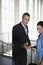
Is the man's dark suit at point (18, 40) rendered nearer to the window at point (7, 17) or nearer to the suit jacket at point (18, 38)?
the suit jacket at point (18, 38)

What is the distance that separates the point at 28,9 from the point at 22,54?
6970 mm

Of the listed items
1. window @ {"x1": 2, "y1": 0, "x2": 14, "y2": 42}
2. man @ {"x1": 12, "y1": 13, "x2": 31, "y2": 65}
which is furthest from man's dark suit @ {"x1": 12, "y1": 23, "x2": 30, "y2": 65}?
window @ {"x1": 2, "y1": 0, "x2": 14, "y2": 42}

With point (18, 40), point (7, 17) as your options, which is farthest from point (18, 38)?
point (7, 17)

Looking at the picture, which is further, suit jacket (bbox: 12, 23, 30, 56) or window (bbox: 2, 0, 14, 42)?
window (bbox: 2, 0, 14, 42)

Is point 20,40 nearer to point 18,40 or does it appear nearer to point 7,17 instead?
point 18,40

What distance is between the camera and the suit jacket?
3.03 m

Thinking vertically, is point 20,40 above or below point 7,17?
below

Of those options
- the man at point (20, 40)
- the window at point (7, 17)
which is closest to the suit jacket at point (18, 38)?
the man at point (20, 40)

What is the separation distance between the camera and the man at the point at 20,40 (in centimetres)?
302

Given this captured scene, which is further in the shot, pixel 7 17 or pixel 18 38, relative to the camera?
pixel 7 17

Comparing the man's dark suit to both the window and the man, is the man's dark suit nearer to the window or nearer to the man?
the man

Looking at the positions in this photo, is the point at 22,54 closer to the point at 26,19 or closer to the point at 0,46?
the point at 26,19

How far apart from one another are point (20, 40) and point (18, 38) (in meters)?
0.05

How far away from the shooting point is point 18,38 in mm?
3041
